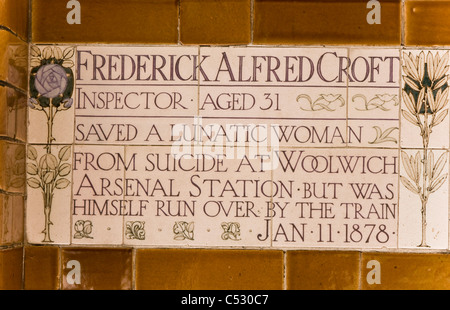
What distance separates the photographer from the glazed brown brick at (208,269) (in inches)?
85.4

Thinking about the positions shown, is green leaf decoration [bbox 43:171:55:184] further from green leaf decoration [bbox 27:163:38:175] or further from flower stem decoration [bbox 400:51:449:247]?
flower stem decoration [bbox 400:51:449:247]

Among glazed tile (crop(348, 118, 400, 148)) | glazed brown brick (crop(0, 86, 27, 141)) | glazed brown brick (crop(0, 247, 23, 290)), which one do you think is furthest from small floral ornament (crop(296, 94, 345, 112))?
glazed brown brick (crop(0, 247, 23, 290))

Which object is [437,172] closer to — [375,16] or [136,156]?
[375,16]

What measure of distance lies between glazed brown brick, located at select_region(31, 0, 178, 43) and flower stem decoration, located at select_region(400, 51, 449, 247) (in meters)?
1.16

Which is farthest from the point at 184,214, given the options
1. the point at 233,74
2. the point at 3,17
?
the point at 3,17

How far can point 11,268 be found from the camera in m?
2.08

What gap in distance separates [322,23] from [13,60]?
1.46 m

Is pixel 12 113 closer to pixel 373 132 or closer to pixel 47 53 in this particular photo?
pixel 47 53

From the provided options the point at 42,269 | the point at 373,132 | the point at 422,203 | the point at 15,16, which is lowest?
the point at 42,269

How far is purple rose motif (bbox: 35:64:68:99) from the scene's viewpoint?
2.21m

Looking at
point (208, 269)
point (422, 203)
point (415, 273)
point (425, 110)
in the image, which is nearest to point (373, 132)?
point (425, 110)

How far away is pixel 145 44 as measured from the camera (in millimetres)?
2215

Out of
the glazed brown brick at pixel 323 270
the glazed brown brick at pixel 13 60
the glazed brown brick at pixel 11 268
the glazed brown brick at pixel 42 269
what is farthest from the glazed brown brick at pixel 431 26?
the glazed brown brick at pixel 11 268

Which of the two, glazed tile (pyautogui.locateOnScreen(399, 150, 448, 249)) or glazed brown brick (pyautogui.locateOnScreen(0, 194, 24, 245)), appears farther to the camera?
glazed tile (pyautogui.locateOnScreen(399, 150, 448, 249))
